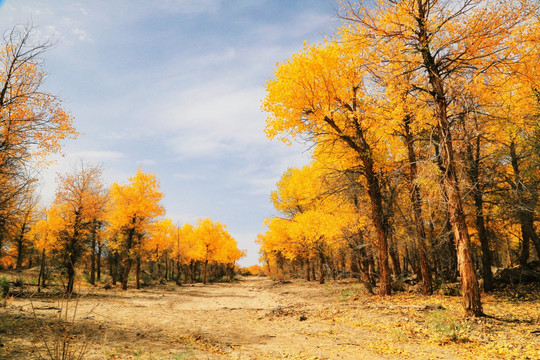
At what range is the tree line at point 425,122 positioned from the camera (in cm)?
834

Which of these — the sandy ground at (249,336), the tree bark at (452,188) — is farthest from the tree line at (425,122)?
the sandy ground at (249,336)

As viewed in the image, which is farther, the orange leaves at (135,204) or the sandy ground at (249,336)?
the orange leaves at (135,204)

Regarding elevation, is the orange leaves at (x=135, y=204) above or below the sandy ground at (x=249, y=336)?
above

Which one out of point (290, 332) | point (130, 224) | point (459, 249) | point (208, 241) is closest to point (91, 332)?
point (290, 332)

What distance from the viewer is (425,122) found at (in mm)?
12711

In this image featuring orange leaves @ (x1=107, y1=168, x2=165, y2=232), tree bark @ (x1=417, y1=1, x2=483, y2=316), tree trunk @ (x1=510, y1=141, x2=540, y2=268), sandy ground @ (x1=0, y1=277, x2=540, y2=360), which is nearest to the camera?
sandy ground @ (x1=0, y1=277, x2=540, y2=360)

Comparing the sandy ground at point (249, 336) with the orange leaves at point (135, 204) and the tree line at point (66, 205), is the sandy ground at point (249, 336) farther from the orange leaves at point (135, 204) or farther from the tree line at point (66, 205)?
the orange leaves at point (135, 204)

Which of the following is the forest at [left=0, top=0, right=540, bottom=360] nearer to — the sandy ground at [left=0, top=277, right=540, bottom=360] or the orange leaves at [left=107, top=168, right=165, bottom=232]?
the sandy ground at [left=0, top=277, right=540, bottom=360]

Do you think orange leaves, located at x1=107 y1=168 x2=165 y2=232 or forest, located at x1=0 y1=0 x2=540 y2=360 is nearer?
forest, located at x1=0 y1=0 x2=540 y2=360

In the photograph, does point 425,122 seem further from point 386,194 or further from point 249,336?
point 249,336

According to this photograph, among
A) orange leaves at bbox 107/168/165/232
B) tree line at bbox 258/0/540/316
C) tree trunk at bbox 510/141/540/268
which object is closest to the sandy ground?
tree line at bbox 258/0/540/316

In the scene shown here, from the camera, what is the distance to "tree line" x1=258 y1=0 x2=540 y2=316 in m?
8.34

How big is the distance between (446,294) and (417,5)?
11.8 metres

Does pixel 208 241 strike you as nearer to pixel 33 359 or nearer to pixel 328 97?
pixel 328 97
